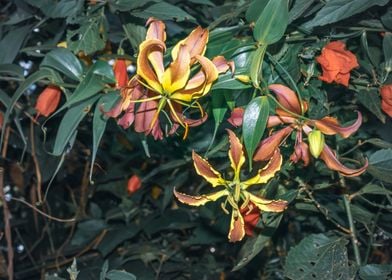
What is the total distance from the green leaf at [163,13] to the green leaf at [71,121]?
0.12 meters

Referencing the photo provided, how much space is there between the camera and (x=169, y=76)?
640mm

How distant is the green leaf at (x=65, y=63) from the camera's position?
86cm

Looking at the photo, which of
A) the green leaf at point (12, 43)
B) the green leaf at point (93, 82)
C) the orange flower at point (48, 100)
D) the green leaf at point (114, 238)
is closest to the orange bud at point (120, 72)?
the green leaf at point (93, 82)

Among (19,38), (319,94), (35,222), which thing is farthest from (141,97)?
(35,222)

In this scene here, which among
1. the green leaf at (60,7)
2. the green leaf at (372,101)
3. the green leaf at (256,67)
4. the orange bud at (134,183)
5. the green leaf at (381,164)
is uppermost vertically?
the green leaf at (256,67)

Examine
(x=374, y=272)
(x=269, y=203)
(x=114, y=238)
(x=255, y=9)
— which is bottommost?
(x=114, y=238)

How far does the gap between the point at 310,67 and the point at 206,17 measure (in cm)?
31

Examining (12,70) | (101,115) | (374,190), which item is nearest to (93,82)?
(101,115)

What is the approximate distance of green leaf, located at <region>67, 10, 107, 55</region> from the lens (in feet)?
3.03

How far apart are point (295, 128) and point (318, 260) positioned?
9.6 inches

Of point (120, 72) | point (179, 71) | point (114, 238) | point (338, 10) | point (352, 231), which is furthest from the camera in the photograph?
point (114, 238)

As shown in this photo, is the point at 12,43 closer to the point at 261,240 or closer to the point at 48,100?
the point at 48,100

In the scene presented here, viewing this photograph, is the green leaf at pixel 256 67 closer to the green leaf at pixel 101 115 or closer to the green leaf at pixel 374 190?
the green leaf at pixel 101 115

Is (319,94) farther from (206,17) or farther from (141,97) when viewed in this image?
(206,17)
